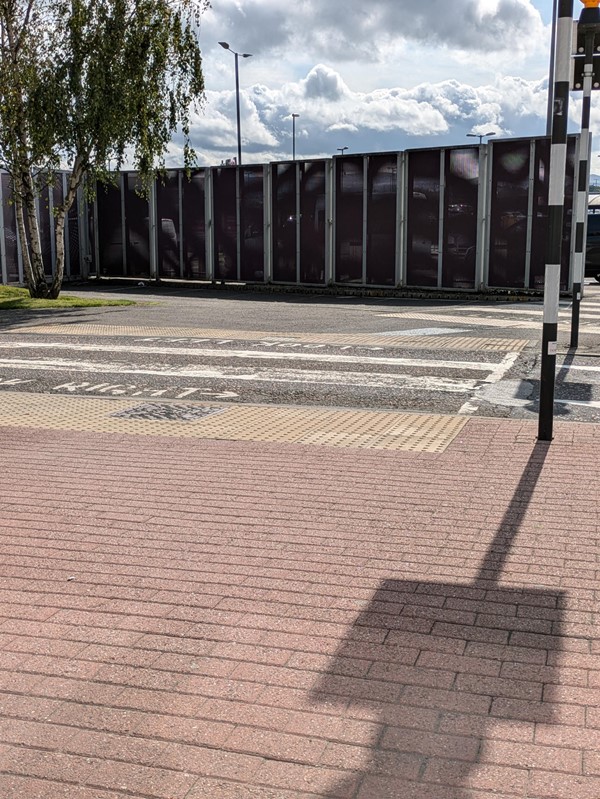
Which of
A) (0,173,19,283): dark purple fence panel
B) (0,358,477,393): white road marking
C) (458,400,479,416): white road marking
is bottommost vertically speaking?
(458,400,479,416): white road marking

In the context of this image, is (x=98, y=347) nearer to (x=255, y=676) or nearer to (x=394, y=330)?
(x=394, y=330)

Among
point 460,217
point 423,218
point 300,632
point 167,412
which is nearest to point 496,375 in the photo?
point 167,412

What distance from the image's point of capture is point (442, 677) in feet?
11.9

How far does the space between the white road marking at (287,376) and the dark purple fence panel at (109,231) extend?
20.9 meters

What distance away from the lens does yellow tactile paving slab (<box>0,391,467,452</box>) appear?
7848 mm

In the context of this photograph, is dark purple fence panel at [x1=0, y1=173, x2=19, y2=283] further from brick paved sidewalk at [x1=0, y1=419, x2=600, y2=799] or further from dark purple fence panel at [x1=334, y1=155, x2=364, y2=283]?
brick paved sidewalk at [x1=0, y1=419, x2=600, y2=799]

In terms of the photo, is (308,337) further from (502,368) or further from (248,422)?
(248,422)

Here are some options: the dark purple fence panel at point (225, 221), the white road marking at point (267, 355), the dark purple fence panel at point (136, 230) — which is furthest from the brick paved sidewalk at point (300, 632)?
the dark purple fence panel at point (136, 230)

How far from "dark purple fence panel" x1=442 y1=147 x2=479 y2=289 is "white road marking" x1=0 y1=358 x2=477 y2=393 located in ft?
50.0

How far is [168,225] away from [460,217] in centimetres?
1044

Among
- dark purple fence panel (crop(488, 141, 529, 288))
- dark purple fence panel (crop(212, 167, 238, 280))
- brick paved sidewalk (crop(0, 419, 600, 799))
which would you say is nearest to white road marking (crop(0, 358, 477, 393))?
brick paved sidewalk (crop(0, 419, 600, 799))

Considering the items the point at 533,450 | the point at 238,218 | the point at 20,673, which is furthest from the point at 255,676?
the point at 238,218

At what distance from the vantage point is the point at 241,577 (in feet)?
15.3

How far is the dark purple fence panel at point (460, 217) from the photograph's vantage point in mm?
25469
